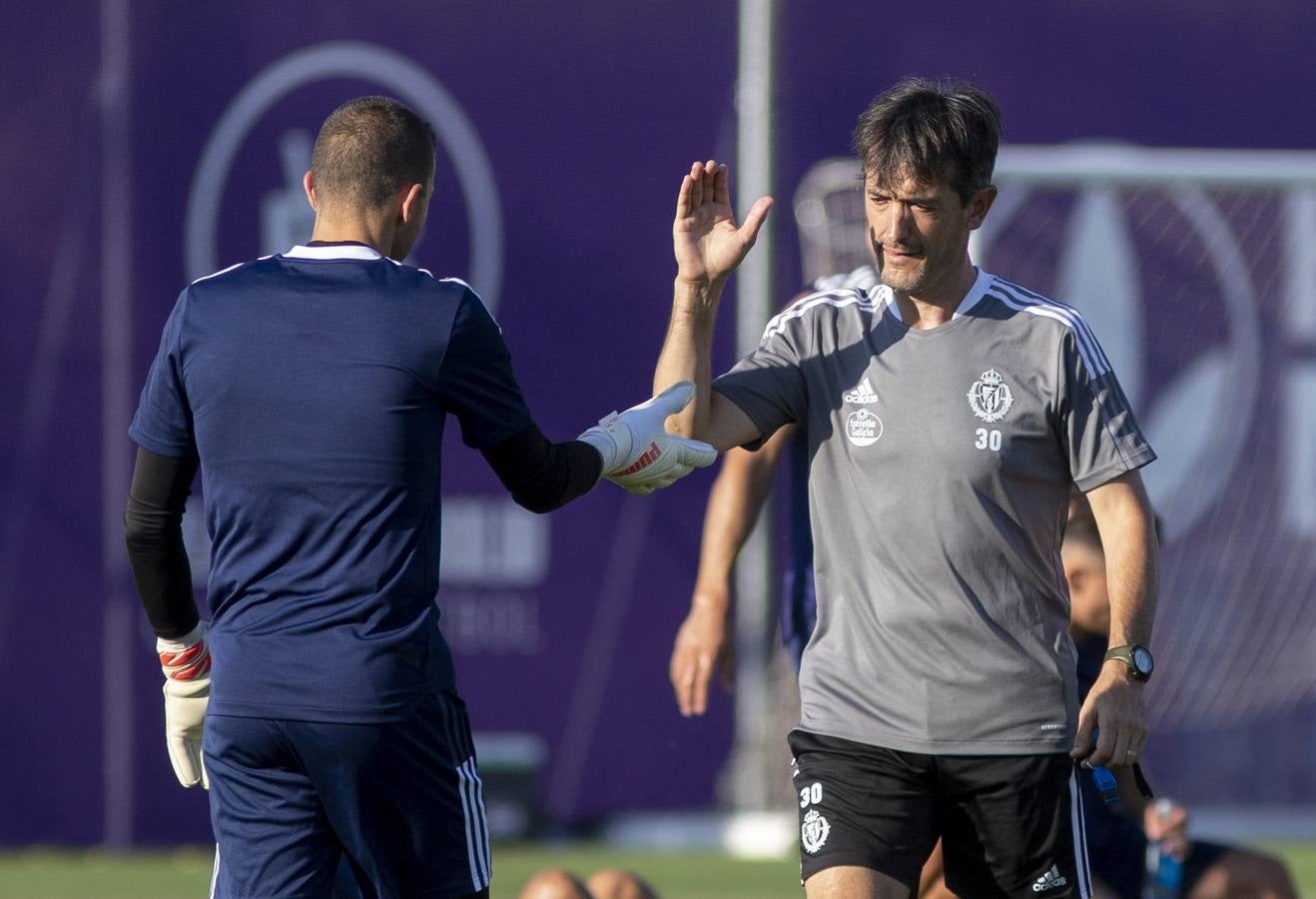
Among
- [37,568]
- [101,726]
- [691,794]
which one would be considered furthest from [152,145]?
[691,794]

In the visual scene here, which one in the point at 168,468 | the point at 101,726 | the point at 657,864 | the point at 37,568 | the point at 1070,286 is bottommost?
the point at 657,864

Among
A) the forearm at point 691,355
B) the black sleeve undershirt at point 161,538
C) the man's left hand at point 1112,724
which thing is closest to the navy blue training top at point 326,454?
the black sleeve undershirt at point 161,538

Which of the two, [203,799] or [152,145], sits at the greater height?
[152,145]

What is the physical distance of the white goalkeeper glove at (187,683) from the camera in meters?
3.94

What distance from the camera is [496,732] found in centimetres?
916

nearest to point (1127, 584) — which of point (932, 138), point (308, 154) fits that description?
point (932, 138)

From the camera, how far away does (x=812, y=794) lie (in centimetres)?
405

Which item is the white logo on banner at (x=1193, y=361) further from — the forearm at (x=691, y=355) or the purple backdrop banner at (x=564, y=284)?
the forearm at (x=691, y=355)

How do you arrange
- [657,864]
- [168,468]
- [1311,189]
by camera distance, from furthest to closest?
[1311,189]
[657,864]
[168,468]

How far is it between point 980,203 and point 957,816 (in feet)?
4.20

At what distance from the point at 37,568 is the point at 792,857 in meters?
3.69

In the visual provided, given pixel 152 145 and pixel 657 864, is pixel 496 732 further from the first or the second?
pixel 152 145

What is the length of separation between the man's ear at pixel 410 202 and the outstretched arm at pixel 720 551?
158 centimetres

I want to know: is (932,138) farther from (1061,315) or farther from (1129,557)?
(1129,557)
